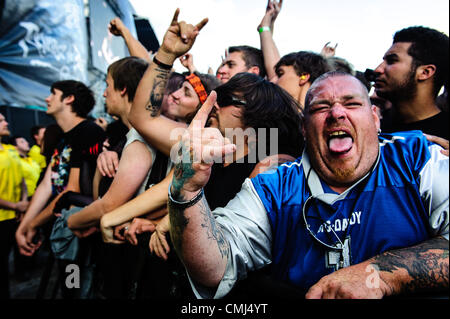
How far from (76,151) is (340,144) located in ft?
8.19

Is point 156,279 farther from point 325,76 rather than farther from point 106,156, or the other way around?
point 325,76

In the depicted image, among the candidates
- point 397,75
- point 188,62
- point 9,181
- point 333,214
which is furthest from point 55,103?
point 397,75

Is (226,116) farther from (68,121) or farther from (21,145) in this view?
(21,145)

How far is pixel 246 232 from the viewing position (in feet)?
4.47

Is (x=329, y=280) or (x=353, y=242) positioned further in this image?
(x=353, y=242)

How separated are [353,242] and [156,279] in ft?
4.40

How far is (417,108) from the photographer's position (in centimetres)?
218

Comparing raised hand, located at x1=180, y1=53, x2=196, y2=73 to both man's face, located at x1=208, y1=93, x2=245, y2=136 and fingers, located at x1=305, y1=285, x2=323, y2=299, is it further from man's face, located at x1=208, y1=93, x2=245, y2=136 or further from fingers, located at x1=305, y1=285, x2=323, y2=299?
fingers, located at x1=305, y1=285, x2=323, y2=299

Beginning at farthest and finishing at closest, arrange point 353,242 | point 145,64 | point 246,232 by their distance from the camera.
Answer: point 145,64, point 246,232, point 353,242

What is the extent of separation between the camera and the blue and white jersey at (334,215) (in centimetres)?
121

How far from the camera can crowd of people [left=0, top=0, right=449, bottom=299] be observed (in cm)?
119
